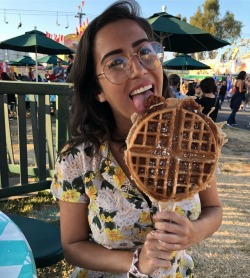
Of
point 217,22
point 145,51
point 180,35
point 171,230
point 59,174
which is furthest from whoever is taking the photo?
point 217,22

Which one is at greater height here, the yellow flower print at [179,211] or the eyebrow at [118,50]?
the eyebrow at [118,50]

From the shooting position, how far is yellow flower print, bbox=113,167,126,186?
1.33 meters

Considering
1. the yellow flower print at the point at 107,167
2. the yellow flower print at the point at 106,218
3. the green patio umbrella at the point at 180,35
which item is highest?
the green patio umbrella at the point at 180,35

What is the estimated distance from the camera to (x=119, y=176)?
1.34 metres

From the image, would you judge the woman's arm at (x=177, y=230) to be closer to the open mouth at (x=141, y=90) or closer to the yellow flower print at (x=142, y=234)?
the yellow flower print at (x=142, y=234)

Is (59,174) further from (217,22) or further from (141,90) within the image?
(217,22)

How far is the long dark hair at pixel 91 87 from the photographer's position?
1407 millimetres

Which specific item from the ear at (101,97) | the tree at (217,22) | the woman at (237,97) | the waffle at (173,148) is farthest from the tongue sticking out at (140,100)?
the tree at (217,22)

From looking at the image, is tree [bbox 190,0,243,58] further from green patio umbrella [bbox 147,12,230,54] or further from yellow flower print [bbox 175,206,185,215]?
yellow flower print [bbox 175,206,185,215]

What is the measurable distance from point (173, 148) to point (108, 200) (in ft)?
1.46

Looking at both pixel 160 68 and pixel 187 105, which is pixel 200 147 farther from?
pixel 160 68

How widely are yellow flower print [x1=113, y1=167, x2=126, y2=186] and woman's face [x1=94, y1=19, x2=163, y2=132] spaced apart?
0.24 meters

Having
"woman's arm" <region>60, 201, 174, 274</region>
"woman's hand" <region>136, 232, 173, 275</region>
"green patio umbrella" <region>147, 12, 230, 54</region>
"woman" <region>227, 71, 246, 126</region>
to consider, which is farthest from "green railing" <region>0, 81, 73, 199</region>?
"woman" <region>227, 71, 246, 126</region>

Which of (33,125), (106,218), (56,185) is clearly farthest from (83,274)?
(33,125)
